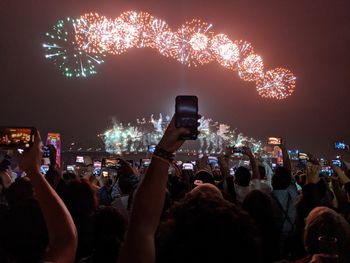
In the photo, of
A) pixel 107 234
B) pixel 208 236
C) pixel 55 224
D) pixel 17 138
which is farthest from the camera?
pixel 107 234

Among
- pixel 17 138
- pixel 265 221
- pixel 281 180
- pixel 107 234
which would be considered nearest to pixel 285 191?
pixel 281 180

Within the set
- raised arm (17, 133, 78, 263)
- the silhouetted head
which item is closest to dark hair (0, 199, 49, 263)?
raised arm (17, 133, 78, 263)

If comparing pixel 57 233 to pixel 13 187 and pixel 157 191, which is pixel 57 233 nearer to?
pixel 157 191

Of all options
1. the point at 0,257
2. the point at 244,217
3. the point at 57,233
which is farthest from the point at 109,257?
the point at 244,217

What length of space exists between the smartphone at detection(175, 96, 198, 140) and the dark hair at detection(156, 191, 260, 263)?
1.39 ft

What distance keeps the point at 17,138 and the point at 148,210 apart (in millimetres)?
1337

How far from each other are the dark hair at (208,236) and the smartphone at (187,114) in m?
0.42

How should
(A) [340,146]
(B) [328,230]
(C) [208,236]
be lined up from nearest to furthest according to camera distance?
(C) [208,236]
(B) [328,230]
(A) [340,146]

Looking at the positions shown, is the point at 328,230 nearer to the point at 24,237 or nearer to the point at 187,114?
the point at 187,114

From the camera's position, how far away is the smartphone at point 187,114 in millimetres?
2137

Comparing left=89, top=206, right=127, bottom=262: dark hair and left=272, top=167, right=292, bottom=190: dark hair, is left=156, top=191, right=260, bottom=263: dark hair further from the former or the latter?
left=272, top=167, right=292, bottom=190: dark hair

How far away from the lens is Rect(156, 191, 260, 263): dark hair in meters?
1.71

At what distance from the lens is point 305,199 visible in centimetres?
539

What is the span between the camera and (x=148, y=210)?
6.30ft
